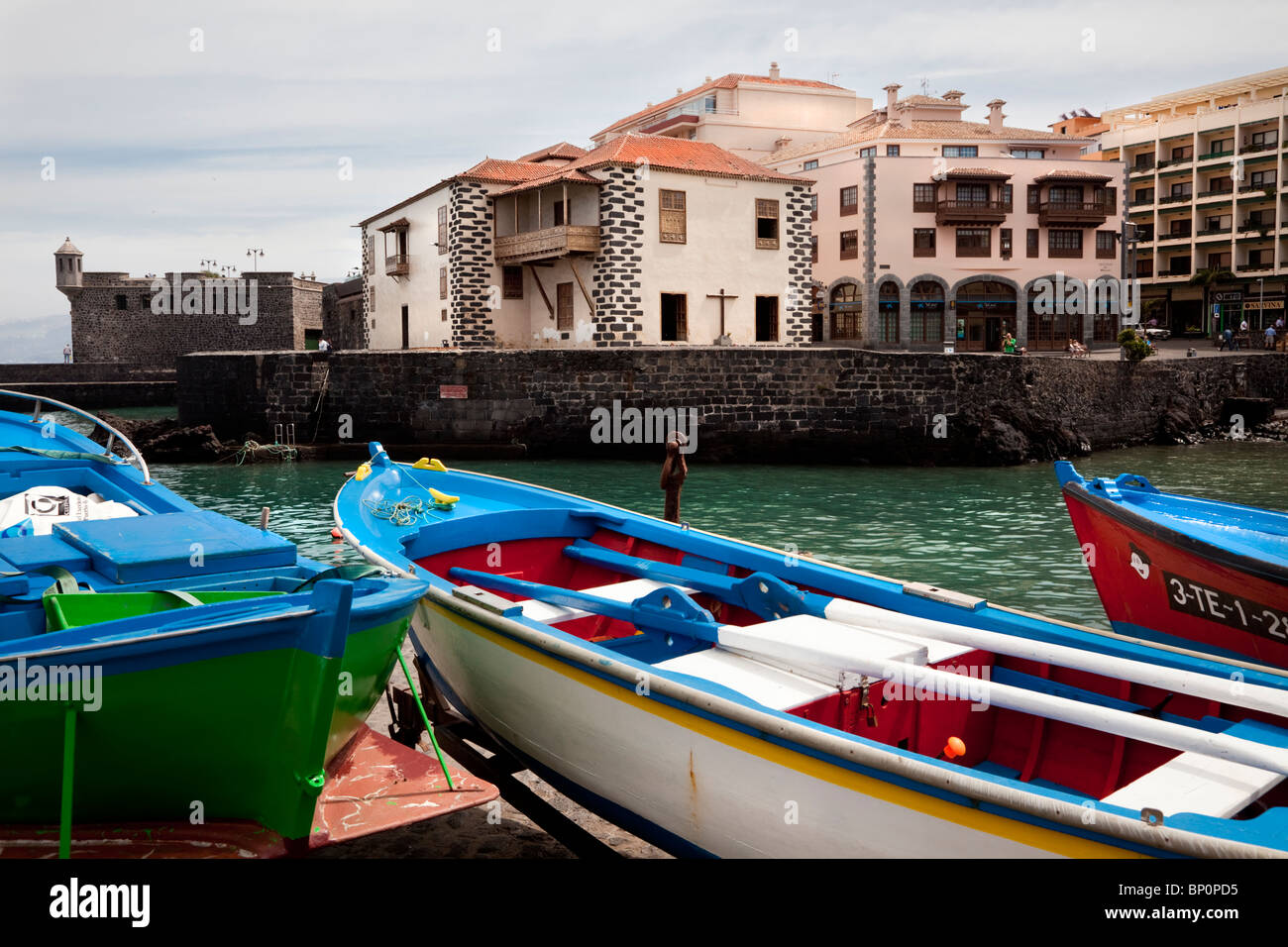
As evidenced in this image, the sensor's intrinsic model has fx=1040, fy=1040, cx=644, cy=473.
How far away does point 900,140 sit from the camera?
42.9 metres

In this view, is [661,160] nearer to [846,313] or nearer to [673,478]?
[846,313]

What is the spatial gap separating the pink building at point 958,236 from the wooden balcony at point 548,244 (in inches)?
677

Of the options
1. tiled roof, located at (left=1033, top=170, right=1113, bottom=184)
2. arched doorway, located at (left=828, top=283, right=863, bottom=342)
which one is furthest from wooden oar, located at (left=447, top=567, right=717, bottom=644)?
tiled roof, located at (left=1033, top=170, right=1113, bottom=184)

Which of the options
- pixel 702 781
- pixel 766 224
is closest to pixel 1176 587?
pixel 702 781

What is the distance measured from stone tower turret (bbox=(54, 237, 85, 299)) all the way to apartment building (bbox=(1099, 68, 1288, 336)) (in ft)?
185

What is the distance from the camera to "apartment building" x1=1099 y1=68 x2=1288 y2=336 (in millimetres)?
53594

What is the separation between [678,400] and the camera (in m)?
26.1

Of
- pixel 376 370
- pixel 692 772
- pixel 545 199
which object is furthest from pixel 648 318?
pixel 692 772

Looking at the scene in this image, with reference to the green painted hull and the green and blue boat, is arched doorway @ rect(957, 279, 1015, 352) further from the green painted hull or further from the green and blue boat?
the green painted hull
